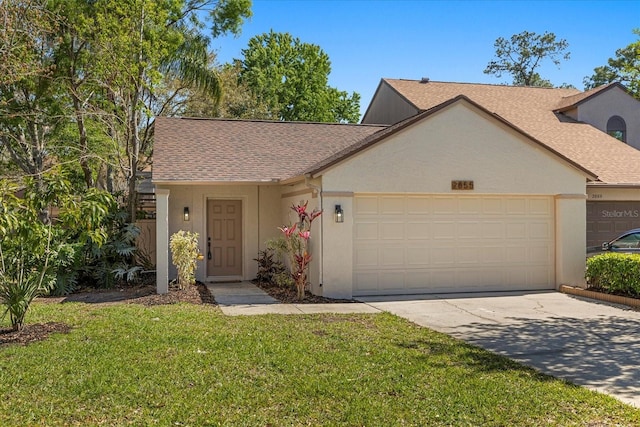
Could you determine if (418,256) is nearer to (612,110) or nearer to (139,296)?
(139,296)

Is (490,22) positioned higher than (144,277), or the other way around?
(490,22)

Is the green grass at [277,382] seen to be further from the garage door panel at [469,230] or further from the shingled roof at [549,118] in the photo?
the shingled roof at [549,118]

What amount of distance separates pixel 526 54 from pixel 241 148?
120ft

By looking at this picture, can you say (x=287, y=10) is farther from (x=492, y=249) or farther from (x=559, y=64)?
(x=559, y=64)

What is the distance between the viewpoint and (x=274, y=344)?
24.3ft

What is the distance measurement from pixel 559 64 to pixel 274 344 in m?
44.2

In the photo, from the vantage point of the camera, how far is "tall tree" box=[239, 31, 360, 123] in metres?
37.6

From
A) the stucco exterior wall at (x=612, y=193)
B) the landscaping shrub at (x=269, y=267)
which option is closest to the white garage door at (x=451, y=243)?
the landscaping shrub at (x=269, y=267)

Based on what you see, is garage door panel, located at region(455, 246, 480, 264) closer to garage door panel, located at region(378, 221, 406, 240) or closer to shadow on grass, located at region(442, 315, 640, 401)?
garage door panel, located at region(378, 221, 406, 240)

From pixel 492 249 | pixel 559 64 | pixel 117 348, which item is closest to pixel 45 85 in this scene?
pixel 117 348

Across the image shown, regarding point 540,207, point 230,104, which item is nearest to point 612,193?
point 540,207

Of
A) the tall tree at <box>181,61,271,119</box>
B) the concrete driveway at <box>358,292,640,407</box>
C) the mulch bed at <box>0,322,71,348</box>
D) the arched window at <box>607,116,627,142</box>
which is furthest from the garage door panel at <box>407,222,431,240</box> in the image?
the tall tree at <box>181,61,271,119</box>

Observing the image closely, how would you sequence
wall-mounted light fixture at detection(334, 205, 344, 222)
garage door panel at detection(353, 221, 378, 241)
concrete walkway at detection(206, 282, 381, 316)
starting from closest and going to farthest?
concrete walkway at detection(206, 282, 381, 316)
wall-mounted light fixture at detection(334, 205, 344, 222)
garage door panel at detection(353, 221, 378, 241)

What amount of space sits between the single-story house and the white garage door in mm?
24
